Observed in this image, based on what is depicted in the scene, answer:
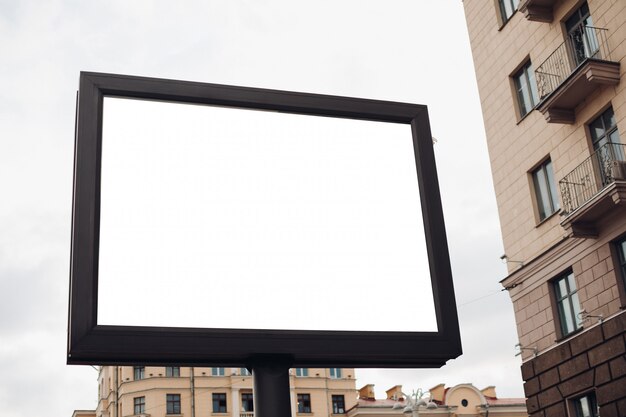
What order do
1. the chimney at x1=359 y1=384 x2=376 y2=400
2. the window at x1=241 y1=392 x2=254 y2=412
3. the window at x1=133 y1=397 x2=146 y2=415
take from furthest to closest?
the chimney at x1=359 y1=384 x2=376 y2=400 < the window at x1=241 y1=392 x2=254 y2=412 < the window at x1=133 y1=397 x2=146 y2=415

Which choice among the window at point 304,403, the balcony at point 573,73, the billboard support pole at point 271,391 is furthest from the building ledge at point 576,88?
the window at point 304,403

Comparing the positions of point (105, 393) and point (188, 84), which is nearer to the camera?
point (188, 84)

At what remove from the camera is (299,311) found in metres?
3.62

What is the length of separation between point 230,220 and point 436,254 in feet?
3.27

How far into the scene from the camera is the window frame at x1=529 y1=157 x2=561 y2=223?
1874 centimetres

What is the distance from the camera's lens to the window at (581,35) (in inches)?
706

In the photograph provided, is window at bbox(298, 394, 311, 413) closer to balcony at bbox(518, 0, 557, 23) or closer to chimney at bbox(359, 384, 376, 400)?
chimney at bbox(359, 384, 376, 400)

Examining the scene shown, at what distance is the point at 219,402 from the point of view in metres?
51.6

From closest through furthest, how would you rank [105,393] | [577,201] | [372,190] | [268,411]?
[268,411], [372,190], [577,201], [105,393]

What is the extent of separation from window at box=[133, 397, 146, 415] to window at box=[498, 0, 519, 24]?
36995 millimetres

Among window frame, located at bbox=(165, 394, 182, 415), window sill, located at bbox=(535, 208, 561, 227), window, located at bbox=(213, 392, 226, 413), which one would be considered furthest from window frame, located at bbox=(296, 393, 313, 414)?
window sill, located at bbox=(535, 208, 561, 227)

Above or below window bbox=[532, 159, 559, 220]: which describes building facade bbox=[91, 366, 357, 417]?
above

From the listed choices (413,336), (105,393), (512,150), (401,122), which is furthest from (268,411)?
(105,393)

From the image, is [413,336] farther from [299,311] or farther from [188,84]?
[188,84]
